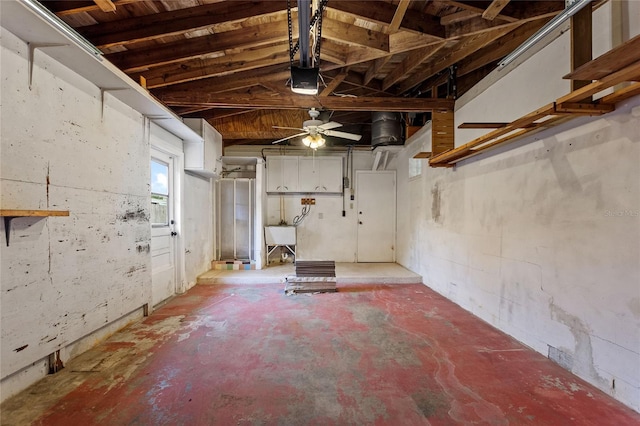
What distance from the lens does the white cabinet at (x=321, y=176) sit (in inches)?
241

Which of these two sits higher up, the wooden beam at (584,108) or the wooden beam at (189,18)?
the wooden beam at (189,18)

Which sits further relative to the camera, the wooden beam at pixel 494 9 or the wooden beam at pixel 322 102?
the wooden beam at pixel 322 102

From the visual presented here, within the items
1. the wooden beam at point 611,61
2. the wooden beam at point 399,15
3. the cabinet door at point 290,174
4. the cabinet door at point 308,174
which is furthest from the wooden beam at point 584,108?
the cabinet door at point 290,174

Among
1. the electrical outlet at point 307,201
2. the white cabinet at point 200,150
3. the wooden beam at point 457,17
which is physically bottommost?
the electrical outlet at point 307,201

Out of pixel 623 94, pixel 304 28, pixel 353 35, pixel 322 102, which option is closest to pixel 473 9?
pixel 353 35

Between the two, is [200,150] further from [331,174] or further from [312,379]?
[312,379]

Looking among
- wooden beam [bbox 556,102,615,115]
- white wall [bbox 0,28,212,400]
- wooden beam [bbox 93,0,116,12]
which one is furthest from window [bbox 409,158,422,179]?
wooden beam [bbox 93,0,116,12]

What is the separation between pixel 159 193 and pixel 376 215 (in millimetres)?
4463

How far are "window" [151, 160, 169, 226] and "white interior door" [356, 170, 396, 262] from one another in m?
3.97

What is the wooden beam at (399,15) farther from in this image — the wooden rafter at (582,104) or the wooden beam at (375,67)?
the wooden rafter at (582,104)

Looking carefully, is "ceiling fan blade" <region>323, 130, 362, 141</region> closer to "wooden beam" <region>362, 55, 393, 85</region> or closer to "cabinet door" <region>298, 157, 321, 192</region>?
"wooden beam" <region>362, 55, 393, 85</region>

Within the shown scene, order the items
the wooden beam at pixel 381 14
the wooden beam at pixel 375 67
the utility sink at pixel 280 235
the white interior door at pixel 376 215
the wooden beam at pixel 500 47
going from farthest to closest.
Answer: the white interior door at pixel 376 215 < the utility sink at pixel 280 235 < the wooden beam at pixel 375 67 < the wooden beam at pixel 500 47 < the wooden beam at pixel 381 14

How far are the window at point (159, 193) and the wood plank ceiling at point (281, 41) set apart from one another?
0.95 m

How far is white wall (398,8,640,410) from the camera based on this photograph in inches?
67.8
